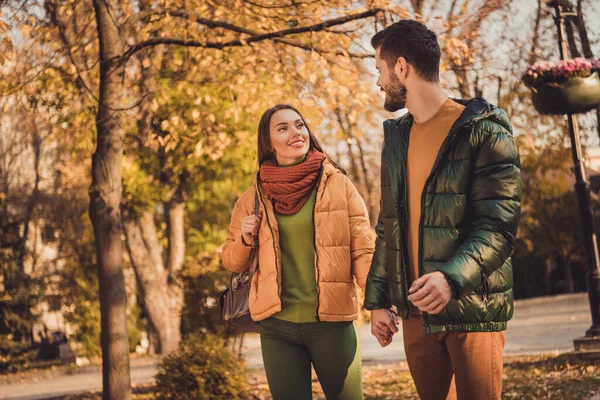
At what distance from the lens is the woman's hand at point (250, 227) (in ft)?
14.7

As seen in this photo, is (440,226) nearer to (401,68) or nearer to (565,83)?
(401,68)

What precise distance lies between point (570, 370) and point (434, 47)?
7.67 metres

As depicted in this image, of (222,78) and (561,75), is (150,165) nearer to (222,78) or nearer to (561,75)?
(222,78)

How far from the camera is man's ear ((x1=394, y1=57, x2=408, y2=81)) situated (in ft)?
10.6

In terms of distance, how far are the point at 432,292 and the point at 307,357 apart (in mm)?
1718

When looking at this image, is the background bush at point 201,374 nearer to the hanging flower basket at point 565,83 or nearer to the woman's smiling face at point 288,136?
the hanging flower basket at point 565,83

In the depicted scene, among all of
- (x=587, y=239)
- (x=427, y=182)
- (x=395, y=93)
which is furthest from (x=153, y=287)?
(x=427, y=182)

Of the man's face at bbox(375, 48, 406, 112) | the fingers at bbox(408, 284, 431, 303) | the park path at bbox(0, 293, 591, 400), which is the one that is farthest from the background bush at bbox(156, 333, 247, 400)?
the fingers at bbox(408, 284, 431, 303)

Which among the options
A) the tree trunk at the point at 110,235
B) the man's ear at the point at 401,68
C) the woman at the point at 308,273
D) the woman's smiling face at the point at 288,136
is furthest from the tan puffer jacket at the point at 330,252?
the tree trunk at the point at 110,235

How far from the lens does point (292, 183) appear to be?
446cm

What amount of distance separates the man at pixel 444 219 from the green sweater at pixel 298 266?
3.11 feet

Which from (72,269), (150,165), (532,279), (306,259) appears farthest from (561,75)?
(532,279)

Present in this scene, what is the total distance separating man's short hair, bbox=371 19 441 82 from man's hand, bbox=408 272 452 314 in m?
0.81

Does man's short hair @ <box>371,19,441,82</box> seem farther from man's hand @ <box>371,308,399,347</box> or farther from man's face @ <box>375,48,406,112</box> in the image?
man's hand @ <box>371,308,399,347</box>
